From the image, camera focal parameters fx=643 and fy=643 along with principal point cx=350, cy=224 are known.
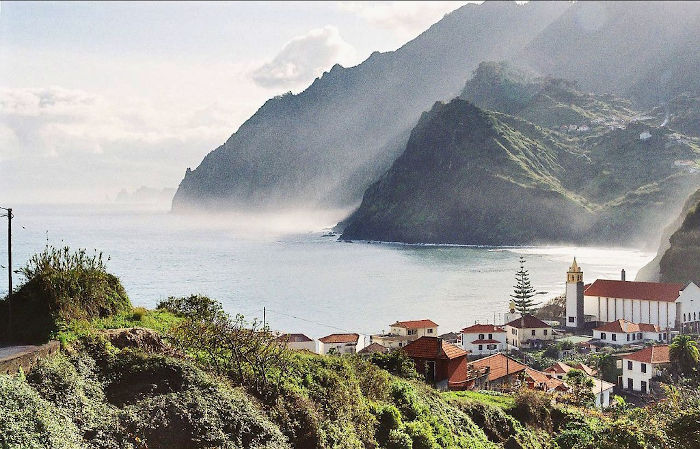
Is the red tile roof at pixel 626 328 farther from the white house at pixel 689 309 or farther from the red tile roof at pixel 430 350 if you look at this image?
the red tile roof at pixel 430 350

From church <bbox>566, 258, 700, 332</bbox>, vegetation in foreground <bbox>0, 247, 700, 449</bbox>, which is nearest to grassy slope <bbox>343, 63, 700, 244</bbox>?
church <bbox>566, 258, 700, 332</bbox>

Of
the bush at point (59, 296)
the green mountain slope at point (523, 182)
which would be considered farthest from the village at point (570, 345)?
the green mountain slope at point (523, 182)

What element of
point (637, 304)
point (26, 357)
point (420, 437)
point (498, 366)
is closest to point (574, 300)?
point (637, 304)

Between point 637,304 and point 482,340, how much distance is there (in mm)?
19685

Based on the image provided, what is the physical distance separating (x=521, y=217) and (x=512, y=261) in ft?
118

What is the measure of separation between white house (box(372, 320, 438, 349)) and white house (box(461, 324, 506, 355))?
103 inches

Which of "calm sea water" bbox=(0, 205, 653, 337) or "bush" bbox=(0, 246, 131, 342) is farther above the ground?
"bush" bbox=(0, 246, 131, 342)

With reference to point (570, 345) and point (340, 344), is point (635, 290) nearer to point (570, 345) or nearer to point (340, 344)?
point (570, 345)

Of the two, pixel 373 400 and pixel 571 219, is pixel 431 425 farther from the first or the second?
pixel 571 219

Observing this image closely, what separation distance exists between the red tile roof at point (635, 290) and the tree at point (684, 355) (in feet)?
74.0

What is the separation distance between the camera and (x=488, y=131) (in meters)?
173

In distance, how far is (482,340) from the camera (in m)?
51.1

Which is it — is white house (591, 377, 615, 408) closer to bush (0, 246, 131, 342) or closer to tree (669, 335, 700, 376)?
tree (669, 335, 700, 376)

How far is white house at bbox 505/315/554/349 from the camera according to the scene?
53.3 m
